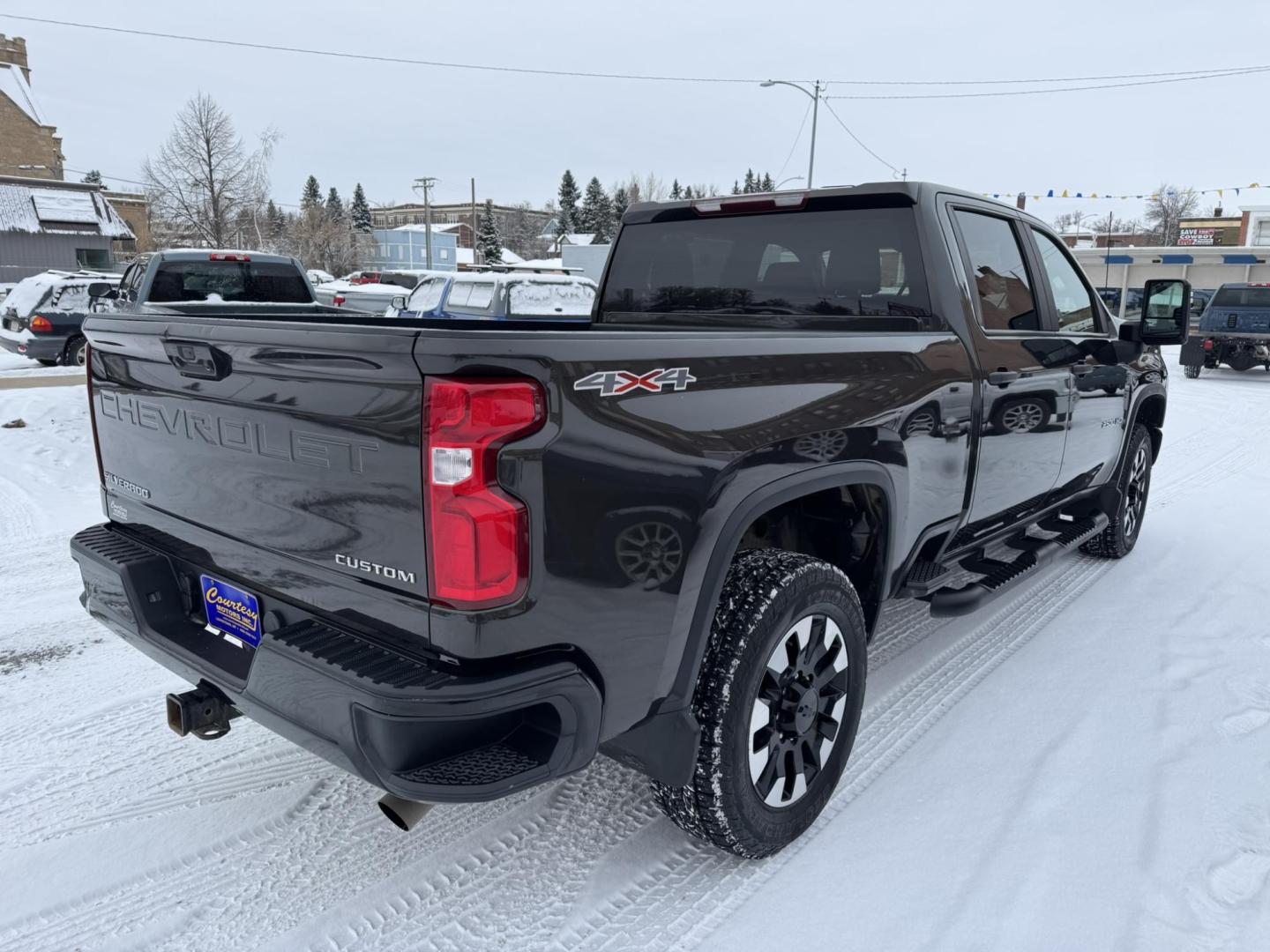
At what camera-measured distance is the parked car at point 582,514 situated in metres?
1.88

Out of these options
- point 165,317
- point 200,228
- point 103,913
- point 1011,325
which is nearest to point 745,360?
point 165,317

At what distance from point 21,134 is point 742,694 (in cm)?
5967

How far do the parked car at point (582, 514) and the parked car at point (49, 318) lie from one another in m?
14.2

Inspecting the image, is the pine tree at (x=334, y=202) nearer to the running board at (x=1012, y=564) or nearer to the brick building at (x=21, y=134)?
the brick building at (x=21, y=134)

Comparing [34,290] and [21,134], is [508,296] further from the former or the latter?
[21,134]

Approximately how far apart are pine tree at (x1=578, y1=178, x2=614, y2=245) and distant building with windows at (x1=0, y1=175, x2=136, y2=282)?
173 feet

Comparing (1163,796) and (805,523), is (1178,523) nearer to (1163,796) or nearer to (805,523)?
(1163,796)

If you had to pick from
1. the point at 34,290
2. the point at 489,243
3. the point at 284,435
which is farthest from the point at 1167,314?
the point at 489,243

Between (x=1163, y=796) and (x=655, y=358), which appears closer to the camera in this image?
(x=655, y=358)

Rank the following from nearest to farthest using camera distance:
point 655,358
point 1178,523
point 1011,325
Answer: point 655,358 < point 1011,325 < point 1178,523

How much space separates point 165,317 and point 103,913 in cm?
163

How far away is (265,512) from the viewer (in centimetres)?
223

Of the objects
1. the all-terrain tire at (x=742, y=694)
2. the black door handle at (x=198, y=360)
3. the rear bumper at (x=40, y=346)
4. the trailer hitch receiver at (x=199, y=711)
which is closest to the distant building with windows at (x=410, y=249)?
the rear bumper at (x=40, y=346)

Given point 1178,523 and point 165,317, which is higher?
point 165,317
